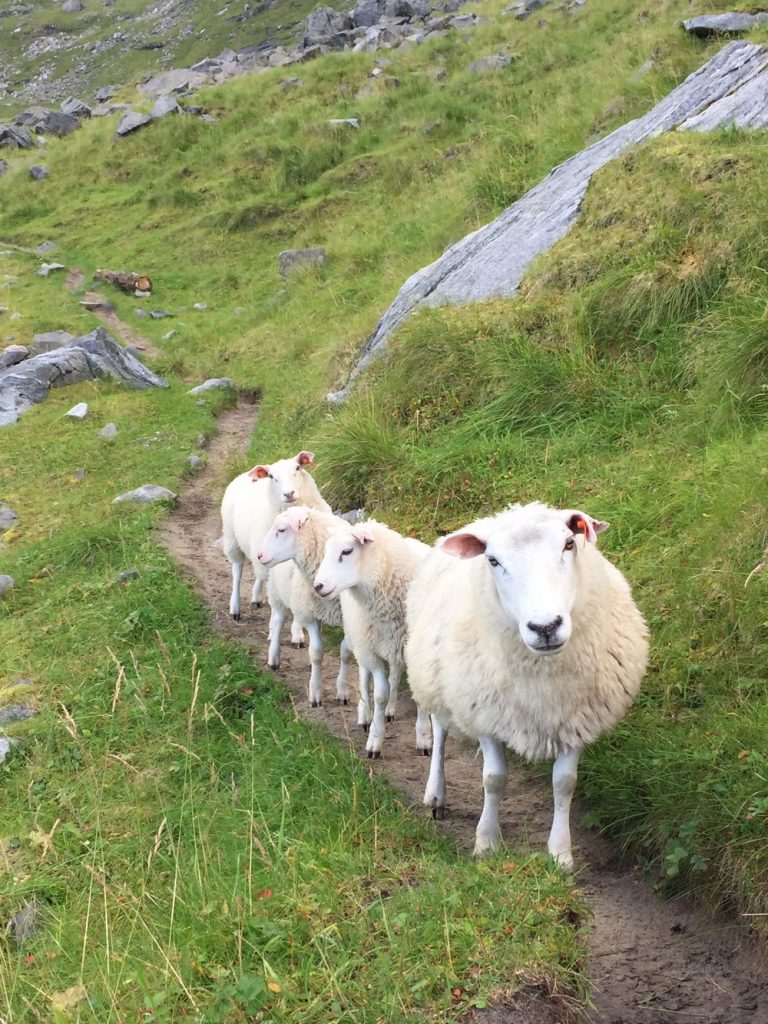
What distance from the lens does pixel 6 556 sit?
934 cm

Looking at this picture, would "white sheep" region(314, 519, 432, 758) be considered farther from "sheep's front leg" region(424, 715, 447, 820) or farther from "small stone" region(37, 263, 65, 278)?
"small stone" region(37, 263, 65, 278)

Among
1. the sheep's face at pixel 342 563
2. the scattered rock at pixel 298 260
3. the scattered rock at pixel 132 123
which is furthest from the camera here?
the scattered rock at pixel 132 123

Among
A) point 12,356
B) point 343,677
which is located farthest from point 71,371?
point 343,677

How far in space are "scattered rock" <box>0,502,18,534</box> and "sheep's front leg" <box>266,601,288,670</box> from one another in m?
4.71

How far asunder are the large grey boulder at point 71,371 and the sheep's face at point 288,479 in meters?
7.80

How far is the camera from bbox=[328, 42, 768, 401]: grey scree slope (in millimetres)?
8961

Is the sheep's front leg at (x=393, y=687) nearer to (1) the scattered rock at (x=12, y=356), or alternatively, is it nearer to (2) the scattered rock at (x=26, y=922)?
(2) the scattered rock at (x=26, y=922)

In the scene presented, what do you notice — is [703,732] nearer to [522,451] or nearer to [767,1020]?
[767,1020]

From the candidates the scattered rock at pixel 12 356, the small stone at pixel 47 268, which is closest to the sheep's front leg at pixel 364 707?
the scattered rock at pixel 12 356

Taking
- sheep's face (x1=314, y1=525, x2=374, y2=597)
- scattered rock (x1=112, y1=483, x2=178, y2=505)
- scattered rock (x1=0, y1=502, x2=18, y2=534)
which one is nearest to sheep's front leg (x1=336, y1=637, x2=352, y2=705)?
sheep's face (x1=314, y1=525, x2=374, y2=597)

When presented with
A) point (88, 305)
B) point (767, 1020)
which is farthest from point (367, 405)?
point (88, 305)

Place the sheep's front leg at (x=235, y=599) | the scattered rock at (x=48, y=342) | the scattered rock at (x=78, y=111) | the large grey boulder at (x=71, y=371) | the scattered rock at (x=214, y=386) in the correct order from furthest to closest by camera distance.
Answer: the scattered rock at (x=78, y=111)
the scattered rock at (x=48, y=342)
the large grey boulder at (x=71, y=371)
the scattered rock at (x=214, y=386)
the sheep's front leg at (x=235, y=599)

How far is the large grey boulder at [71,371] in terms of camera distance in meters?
14.4

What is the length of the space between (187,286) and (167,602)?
13487 millimetres
